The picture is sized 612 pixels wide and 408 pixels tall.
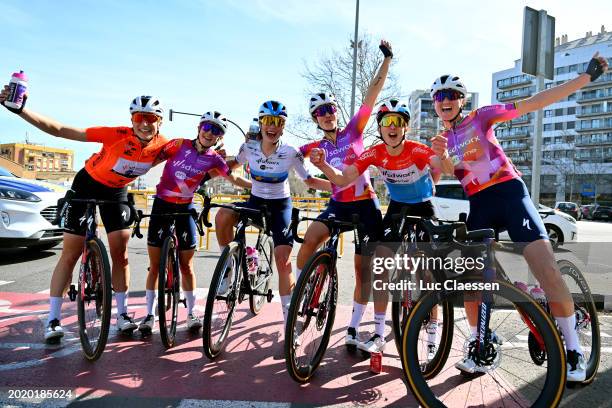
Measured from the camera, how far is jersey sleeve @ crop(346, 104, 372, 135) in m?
4.12

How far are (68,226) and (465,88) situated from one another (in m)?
3.54

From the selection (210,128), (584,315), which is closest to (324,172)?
(210,128)

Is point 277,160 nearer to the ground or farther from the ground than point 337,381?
farther from the ground

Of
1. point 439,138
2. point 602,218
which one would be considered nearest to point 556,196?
point 602,218

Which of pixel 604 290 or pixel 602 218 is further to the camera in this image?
pixel 602 218

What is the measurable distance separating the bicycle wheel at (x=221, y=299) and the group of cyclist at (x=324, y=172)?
47cm

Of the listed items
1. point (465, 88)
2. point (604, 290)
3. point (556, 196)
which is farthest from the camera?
point (556, 196)

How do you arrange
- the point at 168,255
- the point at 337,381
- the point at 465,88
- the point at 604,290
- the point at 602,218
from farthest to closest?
the point at 602,218, the point at 604,290, the point at 168,255, the point at 465,88, the point at 337,381

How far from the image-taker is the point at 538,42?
562 cm

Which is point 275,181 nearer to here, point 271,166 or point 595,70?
point 271,166

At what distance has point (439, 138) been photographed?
3158 mm

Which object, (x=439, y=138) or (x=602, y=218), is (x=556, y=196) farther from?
(x=439, y=138)

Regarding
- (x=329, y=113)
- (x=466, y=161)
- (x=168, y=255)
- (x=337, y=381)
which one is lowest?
(x=337, y=381)

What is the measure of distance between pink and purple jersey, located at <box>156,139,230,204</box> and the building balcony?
99542 millimetres
